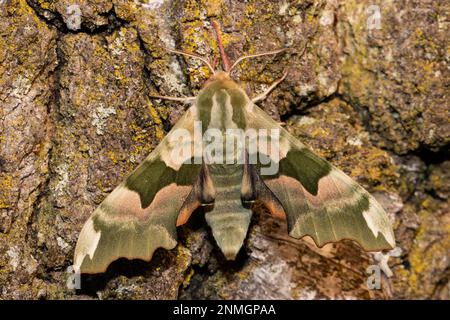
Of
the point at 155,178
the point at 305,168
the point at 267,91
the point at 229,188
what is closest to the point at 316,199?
the point at 305,168

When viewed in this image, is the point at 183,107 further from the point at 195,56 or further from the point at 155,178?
the point at 155,178

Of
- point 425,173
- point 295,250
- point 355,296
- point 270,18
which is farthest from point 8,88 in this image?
point 425,173

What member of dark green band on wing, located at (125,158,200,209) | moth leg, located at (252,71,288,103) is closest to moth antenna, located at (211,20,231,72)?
moth leg, located at (252,71,288,103)

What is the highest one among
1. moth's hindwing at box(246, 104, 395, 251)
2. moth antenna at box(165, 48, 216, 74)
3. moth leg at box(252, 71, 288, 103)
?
moth antenna at box(165, 48, 216, 74)

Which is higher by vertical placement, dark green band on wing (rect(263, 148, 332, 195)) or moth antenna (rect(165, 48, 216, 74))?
moth antenna (rect(165, 48, 216, 74))

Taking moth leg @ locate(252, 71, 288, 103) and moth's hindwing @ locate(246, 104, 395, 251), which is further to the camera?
moth leg @ locate(252, 71, 288, 103)

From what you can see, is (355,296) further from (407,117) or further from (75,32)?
(75,32)

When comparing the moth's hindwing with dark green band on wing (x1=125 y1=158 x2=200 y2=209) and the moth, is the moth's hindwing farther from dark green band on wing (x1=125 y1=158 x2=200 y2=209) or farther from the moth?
dark green band on wing (x1=125 y1=158 x2=200 y2=209)
